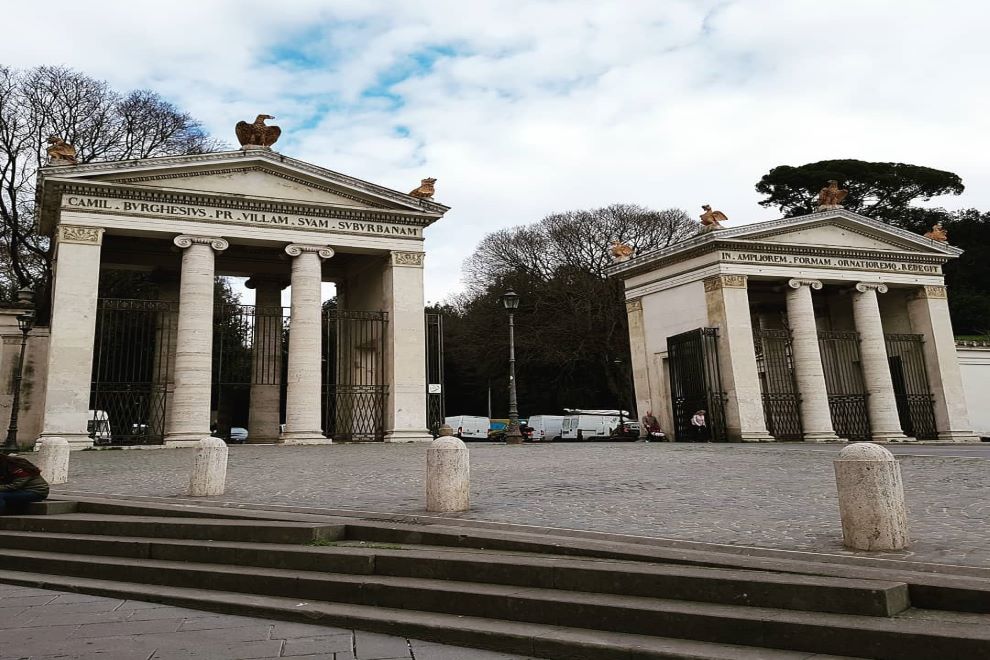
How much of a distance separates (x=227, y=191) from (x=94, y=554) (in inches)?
654

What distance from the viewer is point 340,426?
952 inches

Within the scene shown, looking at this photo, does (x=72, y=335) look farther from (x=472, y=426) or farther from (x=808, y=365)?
(x=472, y=426)

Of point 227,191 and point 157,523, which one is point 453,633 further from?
point 227,191

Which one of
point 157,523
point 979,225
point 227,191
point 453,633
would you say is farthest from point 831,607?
point 979,225

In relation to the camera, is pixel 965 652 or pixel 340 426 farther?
pixel 340 426

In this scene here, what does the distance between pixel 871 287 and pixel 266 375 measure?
22.6m

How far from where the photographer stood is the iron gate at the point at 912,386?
2795 cm

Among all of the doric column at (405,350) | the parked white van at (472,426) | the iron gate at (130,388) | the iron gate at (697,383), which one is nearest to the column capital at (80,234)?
the iron gate at (130,388)

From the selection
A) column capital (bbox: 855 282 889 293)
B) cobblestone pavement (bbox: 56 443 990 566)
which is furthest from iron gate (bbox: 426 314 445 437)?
column capital (bbox: 855 282 889 293)

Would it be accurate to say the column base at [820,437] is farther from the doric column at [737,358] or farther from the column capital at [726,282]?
the column capital at [726,282]

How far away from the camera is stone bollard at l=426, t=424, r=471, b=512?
7.68 metres

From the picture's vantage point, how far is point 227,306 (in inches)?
867

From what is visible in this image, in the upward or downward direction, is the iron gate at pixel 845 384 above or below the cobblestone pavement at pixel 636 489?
above

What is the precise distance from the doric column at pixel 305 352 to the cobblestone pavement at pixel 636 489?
4235 millimetres
